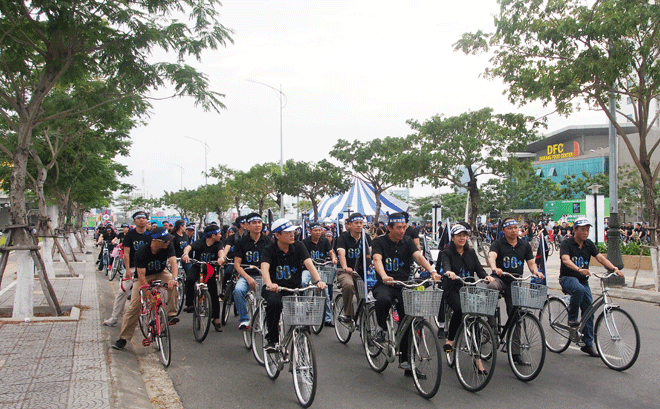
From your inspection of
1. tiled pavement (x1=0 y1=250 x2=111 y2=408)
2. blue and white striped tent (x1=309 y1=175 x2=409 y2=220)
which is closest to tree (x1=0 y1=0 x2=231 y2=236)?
tiled pavement (x1=0 y1=250 x2=111 y2=408)

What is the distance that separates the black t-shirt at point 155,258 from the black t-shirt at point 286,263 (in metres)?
2.09

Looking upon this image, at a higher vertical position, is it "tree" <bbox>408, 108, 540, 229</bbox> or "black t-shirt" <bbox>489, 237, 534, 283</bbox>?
"tree" <bbox>408, 108, 540, 229</bbox>

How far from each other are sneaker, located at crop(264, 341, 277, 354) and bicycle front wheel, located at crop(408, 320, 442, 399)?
4.76 feet

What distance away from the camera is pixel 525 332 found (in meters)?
6.13

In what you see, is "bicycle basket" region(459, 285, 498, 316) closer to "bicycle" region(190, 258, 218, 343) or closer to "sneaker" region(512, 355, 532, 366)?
"sneaker" region(512, 355, 532, 366)

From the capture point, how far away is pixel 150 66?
10070 millimetres

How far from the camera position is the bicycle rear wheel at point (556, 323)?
7.06m

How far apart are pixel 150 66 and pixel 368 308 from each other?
626 cm

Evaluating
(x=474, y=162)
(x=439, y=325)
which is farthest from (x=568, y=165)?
(x=439, y=325)

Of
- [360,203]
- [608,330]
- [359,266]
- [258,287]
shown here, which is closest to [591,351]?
[608,330]

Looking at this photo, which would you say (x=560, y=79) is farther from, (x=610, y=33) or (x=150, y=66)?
(x=150, y=66)

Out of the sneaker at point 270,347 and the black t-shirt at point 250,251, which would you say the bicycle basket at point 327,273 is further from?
the sneaker at point 270,347

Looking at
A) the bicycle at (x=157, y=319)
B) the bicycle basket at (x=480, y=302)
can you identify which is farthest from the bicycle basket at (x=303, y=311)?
the bicycle at (x=157, y=319)

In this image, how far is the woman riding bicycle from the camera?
250 inches
